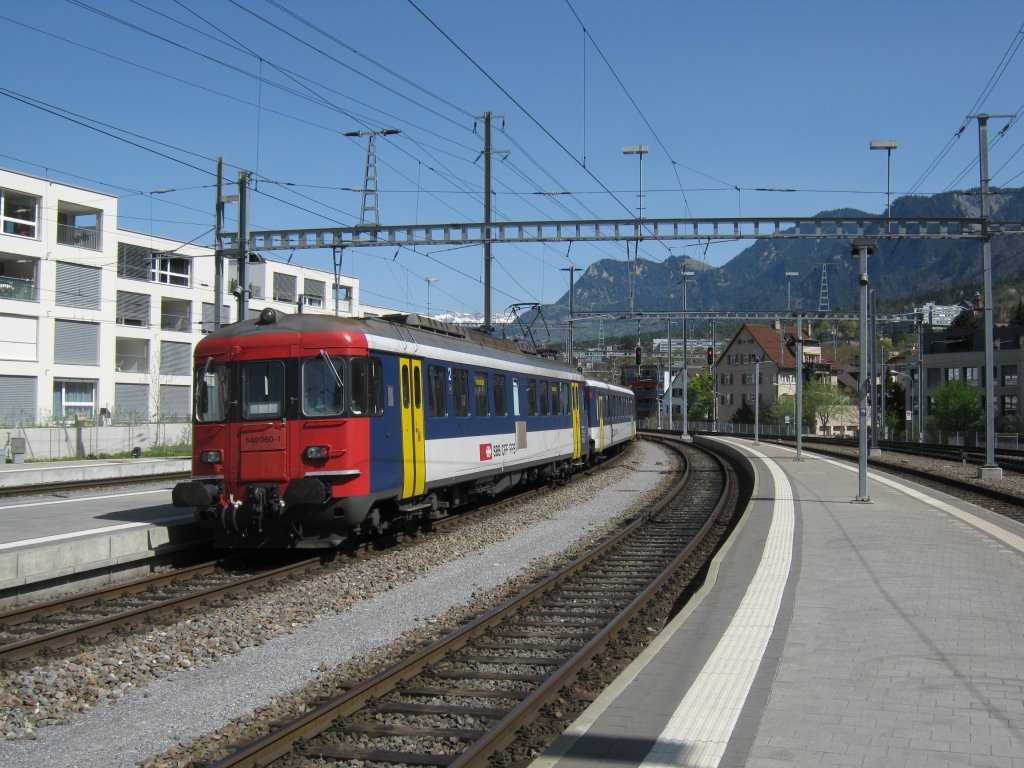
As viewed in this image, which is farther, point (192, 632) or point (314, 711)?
point (192, 632)

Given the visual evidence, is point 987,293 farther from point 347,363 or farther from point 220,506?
point 220,506

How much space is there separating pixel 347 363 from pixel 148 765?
696cm

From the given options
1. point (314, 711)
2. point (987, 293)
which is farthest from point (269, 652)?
point (987, 293)

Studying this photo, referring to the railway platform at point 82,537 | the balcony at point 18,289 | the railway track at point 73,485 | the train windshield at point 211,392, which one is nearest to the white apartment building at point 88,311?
the balcony at point 18,289

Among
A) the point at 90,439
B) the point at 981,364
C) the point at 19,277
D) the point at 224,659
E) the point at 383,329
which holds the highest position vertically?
the point at 19,277

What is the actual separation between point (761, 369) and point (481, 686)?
9197 centimetres

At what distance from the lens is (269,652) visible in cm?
794

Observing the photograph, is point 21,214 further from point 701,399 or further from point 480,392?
Result: point 701,399

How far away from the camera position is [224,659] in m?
7.73

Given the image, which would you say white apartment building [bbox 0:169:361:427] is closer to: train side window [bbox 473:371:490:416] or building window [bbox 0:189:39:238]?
building window [bbox 0:189:39:238]

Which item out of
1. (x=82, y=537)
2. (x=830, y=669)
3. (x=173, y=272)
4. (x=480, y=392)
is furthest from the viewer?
(x=173, y=272)

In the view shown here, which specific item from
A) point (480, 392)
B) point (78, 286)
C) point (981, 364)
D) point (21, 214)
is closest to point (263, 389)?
point (480, 392)

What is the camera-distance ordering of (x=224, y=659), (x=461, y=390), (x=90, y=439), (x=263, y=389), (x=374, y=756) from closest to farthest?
(x=374, y=756), (x=224, y=659), (x=263, y=389), (x=461, y=390), (x=90, y=439)

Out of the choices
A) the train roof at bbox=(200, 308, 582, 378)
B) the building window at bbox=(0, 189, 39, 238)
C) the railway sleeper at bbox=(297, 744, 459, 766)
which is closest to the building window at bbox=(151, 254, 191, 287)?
the building window at bbox=(0, 189, 39, 238)
